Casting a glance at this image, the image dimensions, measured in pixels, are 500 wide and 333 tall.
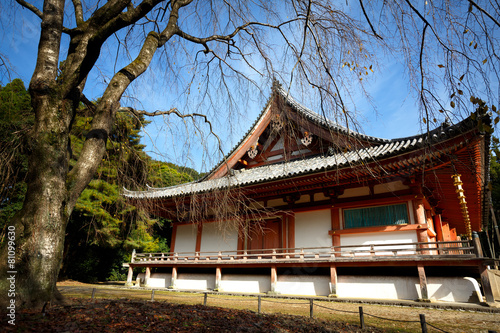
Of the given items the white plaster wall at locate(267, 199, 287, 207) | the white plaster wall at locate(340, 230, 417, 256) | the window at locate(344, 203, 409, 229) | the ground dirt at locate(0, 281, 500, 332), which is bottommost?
the ground dirt at locate(0, 281, 500, 332)

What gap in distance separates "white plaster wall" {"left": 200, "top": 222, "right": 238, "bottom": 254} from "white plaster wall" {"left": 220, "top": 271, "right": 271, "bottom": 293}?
141cm

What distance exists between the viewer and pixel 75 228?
669 inches

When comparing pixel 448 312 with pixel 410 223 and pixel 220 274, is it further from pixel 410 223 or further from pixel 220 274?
pixel 220 274

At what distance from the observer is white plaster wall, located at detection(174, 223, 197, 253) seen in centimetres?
1382

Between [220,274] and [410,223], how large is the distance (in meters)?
6.72

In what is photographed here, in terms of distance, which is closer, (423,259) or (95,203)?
(423,259)

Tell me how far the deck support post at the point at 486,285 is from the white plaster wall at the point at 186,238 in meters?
10.3

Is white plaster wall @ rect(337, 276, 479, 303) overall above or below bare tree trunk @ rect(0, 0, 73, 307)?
below

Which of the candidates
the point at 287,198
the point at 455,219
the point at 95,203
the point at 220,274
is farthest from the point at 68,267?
the point at 455,219

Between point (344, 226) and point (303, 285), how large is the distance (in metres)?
2.37

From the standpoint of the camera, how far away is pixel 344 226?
10.2m

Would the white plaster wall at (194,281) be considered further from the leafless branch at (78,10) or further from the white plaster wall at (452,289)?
the leafless branch at (78,10)

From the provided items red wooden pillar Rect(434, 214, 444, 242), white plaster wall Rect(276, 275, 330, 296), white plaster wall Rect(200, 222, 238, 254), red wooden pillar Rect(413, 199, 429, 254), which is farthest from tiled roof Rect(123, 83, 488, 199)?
red wooden pillar Rect(434, 214, 444, 242)

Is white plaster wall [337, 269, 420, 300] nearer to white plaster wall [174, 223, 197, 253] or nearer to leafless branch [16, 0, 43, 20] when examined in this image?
white plaster wall [174, 223, 197, 253]
